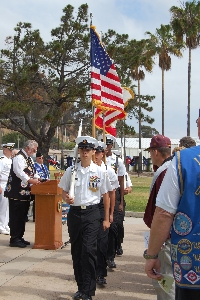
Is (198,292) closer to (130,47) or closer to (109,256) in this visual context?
(109,256)

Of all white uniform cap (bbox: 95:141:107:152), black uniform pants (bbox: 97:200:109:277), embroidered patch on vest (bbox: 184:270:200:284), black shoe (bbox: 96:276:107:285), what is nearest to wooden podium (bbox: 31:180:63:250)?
white uniform cap (bbox: 95:141:107:152)

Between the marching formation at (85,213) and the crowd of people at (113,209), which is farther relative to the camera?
the marching formation at (85,213)

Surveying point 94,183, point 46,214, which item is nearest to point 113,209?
point 94,183

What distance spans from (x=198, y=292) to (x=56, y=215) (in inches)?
245

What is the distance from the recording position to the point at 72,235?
5.82 metres

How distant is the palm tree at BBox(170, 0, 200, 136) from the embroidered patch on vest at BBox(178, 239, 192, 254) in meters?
37.3

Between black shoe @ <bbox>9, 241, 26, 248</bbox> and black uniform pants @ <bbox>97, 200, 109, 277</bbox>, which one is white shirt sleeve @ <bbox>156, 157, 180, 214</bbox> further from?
black shoe @ <bbox>9, 241, 26, 248</bbox>

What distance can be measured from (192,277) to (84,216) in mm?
2978

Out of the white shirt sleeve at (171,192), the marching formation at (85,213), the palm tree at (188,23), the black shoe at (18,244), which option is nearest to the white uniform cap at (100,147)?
the marching formation at (85,213)

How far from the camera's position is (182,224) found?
2904mm

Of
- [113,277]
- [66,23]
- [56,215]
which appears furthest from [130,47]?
[113,277]

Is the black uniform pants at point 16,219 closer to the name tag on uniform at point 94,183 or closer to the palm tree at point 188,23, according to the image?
the name tag on uniform at point 94,183

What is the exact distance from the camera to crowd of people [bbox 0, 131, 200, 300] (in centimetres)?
290

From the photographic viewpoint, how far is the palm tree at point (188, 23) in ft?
126
